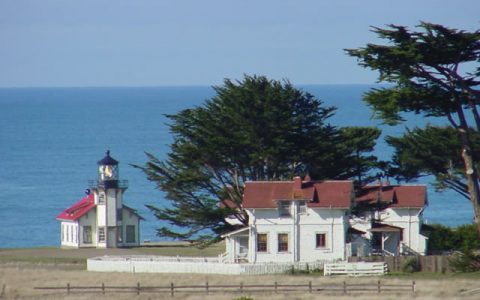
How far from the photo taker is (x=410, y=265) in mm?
76312

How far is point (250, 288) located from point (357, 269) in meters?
7.38

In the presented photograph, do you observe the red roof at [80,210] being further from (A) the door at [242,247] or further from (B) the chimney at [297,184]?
(B) the chimney at [297,184]

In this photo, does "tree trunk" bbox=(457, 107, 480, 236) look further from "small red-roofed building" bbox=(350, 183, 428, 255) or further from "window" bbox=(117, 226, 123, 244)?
"window" bbox=(117, 226, 123, 244)

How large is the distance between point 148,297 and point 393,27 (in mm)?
15647

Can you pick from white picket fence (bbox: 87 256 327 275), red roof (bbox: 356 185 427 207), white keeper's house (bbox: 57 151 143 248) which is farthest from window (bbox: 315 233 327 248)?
white keeper's house (bbox: 57 151 143 248)

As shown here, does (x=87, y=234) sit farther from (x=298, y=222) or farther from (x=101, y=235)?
(x=298, y=222)

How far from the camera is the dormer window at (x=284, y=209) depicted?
263 ft

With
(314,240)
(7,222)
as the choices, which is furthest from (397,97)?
(7,222)

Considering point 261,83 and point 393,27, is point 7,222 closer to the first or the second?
point 261,83

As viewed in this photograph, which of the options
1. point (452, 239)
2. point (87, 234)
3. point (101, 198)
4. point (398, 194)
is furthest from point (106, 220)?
point (452, 239)

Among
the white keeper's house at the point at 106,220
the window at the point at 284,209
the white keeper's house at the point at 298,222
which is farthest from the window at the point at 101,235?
the window at the point at 284,209

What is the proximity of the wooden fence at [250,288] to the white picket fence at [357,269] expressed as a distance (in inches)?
183

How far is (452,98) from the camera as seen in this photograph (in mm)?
73750

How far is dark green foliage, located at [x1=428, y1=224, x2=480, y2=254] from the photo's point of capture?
83812 mm
